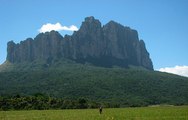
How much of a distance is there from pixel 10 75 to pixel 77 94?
5977 centimetres

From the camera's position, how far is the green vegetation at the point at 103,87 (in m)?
151

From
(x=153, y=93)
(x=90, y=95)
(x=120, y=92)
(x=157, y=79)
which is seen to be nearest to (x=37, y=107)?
(x=90, y=95)

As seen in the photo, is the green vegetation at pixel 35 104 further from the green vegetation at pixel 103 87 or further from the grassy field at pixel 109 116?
the grassy field at pixel 109 116

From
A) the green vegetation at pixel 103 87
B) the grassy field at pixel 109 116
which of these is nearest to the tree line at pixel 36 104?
the green vegetation at pixel 103 87

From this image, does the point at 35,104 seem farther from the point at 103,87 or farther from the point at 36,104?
the point at 103,87

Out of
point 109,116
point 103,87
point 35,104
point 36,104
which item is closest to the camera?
point 109,116

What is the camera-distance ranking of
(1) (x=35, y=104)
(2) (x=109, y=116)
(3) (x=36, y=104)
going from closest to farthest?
1. (2) (x=109, y=116)
2. (1) (x=35, y=104)
3. (3) (x=36, y=104)

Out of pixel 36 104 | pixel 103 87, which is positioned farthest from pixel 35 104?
pixel 103 87

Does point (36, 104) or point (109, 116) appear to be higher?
point (36, 104)

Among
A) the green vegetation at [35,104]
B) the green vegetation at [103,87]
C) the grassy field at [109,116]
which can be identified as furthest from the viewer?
the green vegetation at [103,87]

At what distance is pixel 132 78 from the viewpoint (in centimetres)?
18512

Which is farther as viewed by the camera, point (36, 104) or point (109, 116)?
point (36, 104)

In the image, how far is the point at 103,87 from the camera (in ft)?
543

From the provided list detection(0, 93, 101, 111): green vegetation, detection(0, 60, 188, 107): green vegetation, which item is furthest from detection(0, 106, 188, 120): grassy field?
detection(0, 60, 188, 107): green vegetation
